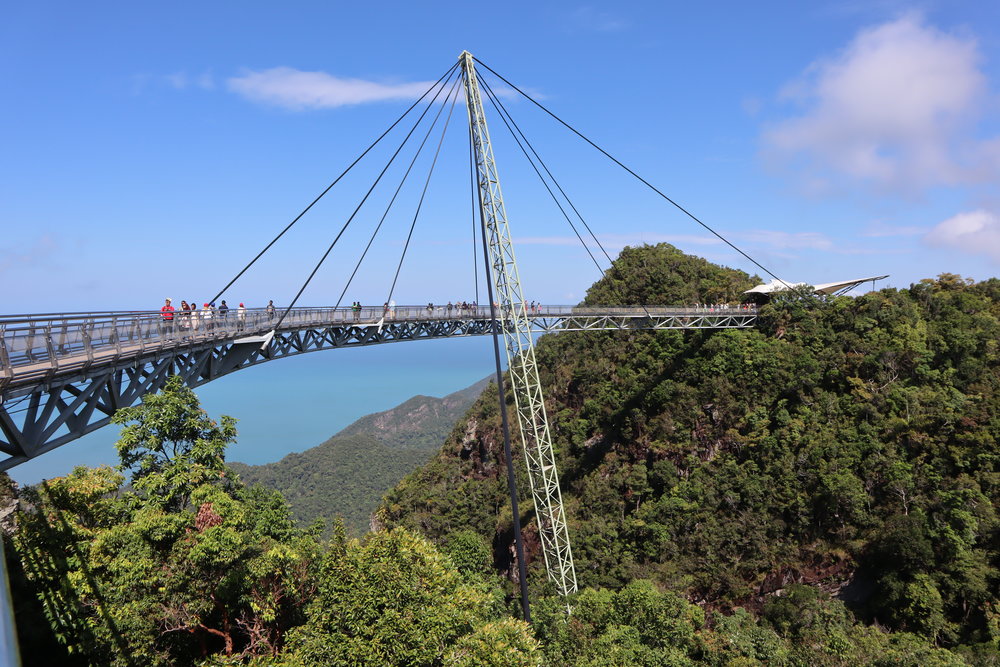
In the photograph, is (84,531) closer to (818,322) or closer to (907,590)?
(907,590)

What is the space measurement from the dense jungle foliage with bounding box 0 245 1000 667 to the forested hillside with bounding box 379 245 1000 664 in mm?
123

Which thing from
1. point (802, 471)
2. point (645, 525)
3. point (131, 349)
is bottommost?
point (645, 525)

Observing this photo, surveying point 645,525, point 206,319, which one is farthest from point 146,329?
point 645,525

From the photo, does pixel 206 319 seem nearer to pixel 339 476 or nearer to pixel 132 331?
pixel 132 331

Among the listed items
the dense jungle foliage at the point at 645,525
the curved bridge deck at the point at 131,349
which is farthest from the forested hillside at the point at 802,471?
the curved bridge deck at the point at 131,349

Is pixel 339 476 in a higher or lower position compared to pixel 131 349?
lower

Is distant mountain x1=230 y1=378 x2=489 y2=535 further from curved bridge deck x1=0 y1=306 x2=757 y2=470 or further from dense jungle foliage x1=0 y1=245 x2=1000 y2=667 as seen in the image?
curved bridge deck x1=0 y1=306 x2=757 y2=470

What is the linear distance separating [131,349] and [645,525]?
88.8ft

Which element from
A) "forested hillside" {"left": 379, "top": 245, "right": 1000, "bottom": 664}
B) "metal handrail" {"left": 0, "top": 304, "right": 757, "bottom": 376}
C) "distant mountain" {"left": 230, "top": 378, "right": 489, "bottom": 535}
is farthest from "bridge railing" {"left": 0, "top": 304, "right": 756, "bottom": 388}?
"distant mountain" {"left": 230, "top": 378, "right": 489, "bottom": 535}

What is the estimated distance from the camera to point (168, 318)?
16.3 metres

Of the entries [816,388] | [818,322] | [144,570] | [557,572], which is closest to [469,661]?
[144,570]

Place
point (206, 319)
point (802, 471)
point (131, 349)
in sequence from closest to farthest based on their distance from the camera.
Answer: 1. point (131, 349)
2. point (206, 319)
3. point (802, 471)

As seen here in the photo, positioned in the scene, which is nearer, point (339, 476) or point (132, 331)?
point (132, 331)

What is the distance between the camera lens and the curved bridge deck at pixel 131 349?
9.77 m
